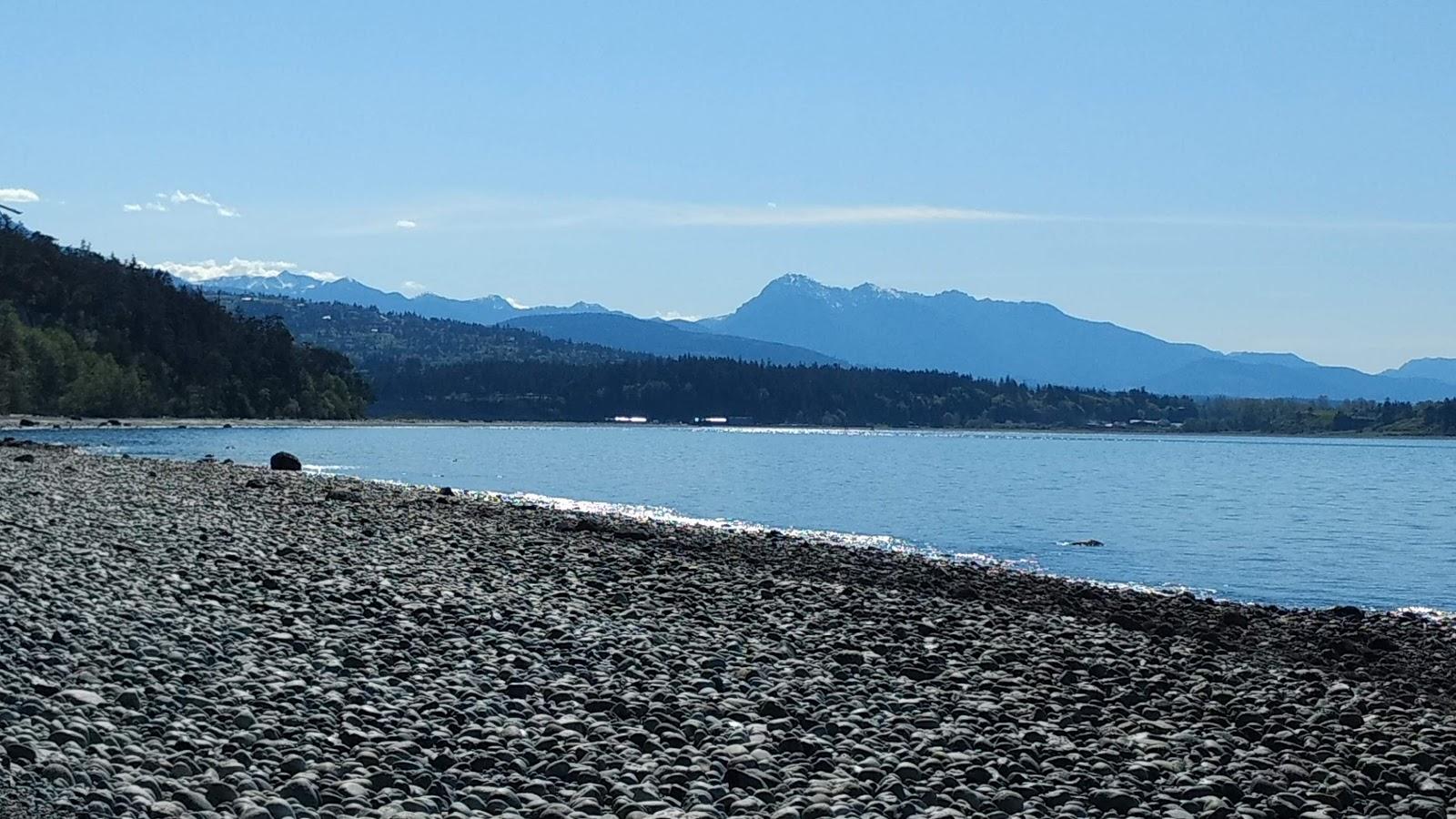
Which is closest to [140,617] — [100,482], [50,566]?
[50,566]

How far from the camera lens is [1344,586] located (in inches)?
1633

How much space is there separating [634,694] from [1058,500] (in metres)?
70.9

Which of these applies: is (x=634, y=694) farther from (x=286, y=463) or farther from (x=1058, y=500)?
(x=1058, y=500)

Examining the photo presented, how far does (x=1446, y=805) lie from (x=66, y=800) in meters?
12.2

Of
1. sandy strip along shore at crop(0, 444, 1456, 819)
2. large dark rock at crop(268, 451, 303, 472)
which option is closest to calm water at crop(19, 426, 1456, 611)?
large dark rock at crop(268, 451, 303, 472)

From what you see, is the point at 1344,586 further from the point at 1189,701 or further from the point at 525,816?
the point at 525,816

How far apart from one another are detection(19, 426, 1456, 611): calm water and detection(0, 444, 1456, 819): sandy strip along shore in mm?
17375

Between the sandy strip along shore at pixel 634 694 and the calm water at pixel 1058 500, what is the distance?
1738 cm

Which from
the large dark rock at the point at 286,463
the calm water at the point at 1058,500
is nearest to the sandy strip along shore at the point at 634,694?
the calm water at the point at 1058,500

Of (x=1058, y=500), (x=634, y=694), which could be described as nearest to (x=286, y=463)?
(x=1058, y=500)

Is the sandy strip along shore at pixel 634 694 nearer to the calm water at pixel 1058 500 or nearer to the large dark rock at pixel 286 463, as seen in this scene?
the calm water at pixel 1058 500

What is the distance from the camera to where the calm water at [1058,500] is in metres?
46.0

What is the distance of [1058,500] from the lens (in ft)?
272

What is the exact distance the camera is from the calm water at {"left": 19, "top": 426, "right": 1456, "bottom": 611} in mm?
46000
